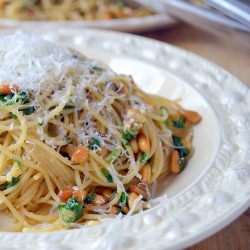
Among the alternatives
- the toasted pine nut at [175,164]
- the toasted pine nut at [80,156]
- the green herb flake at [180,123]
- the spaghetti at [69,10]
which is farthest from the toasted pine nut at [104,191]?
the spaghetti at [69,10]

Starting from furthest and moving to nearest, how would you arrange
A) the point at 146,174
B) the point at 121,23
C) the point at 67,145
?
the point at 121,23
the point at 146,174
the point at 67,145

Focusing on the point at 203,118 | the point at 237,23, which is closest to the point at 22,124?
the point at 203,118

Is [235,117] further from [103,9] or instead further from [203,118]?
[103,9]

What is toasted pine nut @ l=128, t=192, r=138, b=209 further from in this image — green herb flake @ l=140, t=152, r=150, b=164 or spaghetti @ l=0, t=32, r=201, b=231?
green herb flake @ l=140, t=152, r=150, b=164

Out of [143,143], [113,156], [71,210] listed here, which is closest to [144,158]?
[143,143]

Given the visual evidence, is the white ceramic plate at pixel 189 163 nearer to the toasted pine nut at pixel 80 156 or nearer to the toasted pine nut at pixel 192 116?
the toasted pine nut at pixel 192 116

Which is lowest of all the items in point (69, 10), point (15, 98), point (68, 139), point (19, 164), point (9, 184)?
point (69, 10)

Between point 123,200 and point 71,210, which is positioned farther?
point 123,200

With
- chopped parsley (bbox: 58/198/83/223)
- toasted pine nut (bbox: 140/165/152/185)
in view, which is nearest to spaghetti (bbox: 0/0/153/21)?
toasted pine nut (bbox: 140/165/152/185)

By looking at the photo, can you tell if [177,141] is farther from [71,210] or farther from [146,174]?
[71,210]
